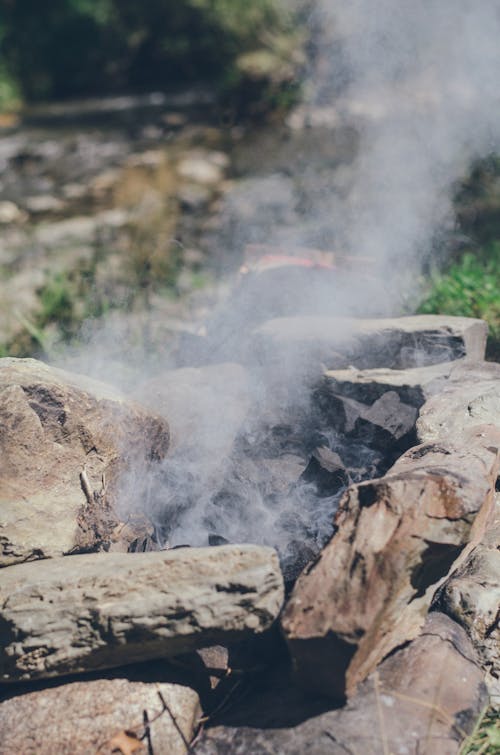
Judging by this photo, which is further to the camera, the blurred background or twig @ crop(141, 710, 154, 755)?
the blurred background

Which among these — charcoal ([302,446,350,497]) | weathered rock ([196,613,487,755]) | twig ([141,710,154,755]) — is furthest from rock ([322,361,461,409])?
twig ([141,710,154,755])

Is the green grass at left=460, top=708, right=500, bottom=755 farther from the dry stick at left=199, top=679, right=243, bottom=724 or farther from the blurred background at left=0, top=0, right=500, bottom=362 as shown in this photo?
the blurred background at left=0, top=0, right=500, bottom=362

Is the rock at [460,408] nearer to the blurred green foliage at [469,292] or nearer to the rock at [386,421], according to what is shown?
the rock at [386,421]

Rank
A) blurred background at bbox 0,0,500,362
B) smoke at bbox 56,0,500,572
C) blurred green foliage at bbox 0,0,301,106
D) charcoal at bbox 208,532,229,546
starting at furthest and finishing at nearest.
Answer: blurred green foliage at bbox 0,0,301,106
blurred background at bbox 0,0,500,362
smoke at bbox 56,0,500,572
charcoal at bbox 208,532,229,546

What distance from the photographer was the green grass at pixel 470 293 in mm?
4227

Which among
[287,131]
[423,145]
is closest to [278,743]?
[423,145]

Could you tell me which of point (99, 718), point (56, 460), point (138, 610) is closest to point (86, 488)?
point (56, 460)

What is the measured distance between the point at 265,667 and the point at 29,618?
80cm

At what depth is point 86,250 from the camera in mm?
6742

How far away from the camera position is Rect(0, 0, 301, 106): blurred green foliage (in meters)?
12.0

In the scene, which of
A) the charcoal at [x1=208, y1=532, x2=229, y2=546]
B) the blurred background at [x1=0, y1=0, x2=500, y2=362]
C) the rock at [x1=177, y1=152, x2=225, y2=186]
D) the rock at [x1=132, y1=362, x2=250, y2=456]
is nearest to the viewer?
the charcoal at [x1=208, y1=532, x2=229, y2=546]

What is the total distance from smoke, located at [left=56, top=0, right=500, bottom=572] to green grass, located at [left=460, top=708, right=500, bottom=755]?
825mm

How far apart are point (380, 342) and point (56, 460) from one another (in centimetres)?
168

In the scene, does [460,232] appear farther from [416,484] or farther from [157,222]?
[416,484]
